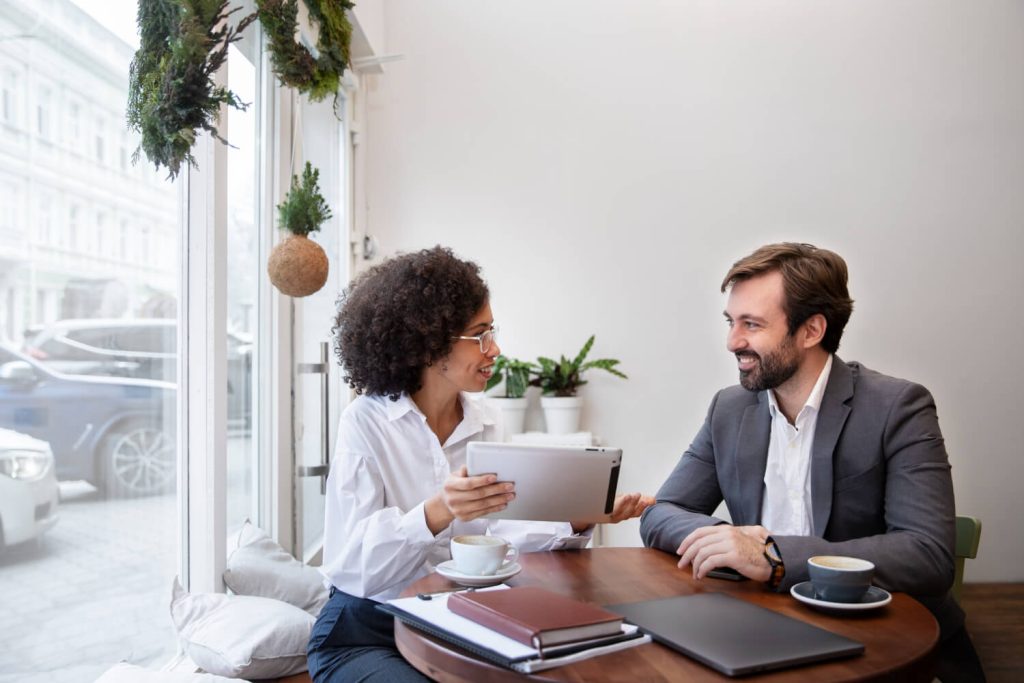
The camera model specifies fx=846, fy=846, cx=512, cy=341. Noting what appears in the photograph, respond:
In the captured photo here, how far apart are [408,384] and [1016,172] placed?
12.2 ft

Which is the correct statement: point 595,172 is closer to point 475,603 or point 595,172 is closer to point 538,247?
point 538,247

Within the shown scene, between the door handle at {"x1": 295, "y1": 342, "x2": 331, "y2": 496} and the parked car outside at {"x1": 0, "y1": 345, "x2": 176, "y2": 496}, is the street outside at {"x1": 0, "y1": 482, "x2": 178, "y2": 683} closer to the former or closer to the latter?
the parked car outside at {"x1": 0, "y1": 345, "x2": 176, "y2": 496}

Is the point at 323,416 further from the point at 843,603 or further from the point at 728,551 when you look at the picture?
the point at 843,603

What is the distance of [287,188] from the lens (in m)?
3.02

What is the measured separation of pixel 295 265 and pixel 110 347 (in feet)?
1.98

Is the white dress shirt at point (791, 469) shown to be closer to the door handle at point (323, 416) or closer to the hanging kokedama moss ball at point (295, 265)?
the hanging kokedama moss ball at point (295, 265)

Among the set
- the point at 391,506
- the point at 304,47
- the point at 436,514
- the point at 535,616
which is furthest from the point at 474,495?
the point at 304,47

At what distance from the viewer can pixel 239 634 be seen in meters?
2.09

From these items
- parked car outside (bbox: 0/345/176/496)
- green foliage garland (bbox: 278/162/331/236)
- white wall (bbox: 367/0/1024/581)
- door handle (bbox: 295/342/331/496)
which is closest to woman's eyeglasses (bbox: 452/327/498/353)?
green foliage garland (bbox: 278/162/331/236)

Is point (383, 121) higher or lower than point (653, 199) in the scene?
higher

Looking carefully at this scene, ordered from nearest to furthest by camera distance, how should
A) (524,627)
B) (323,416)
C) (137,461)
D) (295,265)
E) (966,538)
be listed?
(524,627) < (137,461) < (966,538) < (295,265) < (323,416)

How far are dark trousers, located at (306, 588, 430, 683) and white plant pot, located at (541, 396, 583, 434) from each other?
2.28m

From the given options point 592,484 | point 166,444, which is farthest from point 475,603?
point 166,444

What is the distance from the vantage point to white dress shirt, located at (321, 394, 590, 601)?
169 centimetres
